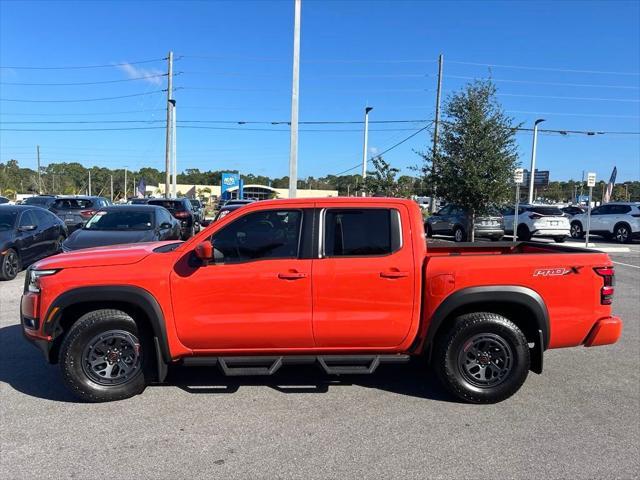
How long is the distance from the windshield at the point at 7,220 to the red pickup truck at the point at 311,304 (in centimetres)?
715

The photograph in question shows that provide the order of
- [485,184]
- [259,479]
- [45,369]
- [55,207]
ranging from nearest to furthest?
[259,479] < [45,369] < [485,184] < [55,207]

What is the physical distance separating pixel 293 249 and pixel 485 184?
43.3 ft

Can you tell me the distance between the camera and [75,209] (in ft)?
57.5

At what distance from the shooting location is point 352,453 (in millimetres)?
3570

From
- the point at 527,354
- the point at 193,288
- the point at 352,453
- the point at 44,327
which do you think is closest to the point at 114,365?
the point at 44,327

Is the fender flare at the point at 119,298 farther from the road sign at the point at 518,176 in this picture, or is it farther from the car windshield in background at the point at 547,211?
the car windshield in background at the point at 547,211

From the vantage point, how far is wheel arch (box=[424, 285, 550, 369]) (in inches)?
170

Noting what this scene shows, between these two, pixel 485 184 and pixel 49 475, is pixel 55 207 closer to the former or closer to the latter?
pixel 485 184

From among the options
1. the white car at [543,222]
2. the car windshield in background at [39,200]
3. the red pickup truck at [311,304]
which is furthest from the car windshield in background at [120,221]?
the white car at [543,222]

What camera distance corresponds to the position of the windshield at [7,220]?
1051cm

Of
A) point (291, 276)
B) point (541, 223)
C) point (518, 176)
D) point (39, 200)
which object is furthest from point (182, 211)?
point (291, 276)

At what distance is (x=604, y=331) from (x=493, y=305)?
975mm

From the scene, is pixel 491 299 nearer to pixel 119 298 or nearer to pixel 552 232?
pixel 119 298

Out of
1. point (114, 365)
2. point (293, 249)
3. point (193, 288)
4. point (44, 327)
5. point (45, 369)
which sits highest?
point (293, 249)
